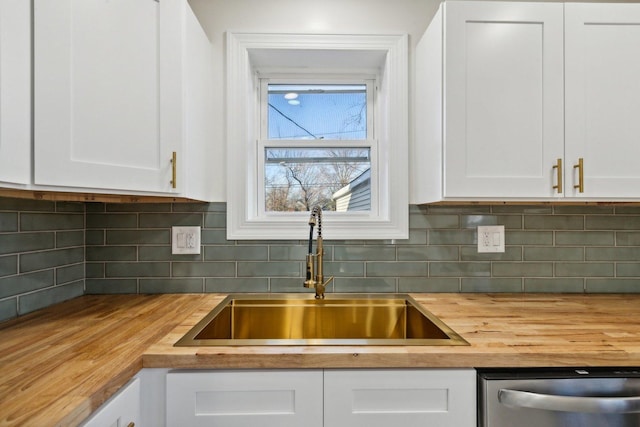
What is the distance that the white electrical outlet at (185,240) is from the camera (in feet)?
5.30

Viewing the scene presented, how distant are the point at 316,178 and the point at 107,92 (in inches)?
38.5

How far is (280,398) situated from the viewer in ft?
3.15

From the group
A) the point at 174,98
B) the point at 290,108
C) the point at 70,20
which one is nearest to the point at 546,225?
the point at 290,108

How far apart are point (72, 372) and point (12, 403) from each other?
0.13 meters

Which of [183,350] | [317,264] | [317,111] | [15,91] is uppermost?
[317,111]

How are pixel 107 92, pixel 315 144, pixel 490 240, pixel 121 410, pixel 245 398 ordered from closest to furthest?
1. pixel 121 410
2. pixel 245 398
3. pixel 107 92
4. pixel 490 240
5. pixel 315 144

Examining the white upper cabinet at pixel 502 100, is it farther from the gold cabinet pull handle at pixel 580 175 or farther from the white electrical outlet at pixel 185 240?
the white electrical outlet at pixel 185 240

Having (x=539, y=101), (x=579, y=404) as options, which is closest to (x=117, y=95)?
(x=539, y=101)

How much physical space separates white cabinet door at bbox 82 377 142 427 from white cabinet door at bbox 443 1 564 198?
3.80ft

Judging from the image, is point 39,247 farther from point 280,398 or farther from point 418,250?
point 418,250

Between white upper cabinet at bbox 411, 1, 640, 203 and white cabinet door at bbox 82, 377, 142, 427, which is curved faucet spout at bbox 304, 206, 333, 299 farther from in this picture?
white cabinet door at bbox 82, 377, 142, 427

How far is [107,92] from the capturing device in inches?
43.6

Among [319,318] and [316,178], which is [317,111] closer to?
[316,178]

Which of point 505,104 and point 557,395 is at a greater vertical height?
point 505,104
